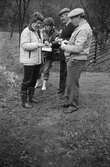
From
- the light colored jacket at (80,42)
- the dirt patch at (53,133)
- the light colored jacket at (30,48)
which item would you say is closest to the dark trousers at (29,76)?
the light colored jacket at (30,48)

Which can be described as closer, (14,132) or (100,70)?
(14,132)

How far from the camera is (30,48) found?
4.46 meters

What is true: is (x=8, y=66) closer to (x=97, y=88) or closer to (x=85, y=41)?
(x=97, y=88)

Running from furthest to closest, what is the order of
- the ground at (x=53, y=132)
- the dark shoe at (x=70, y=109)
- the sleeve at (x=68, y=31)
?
the dark shoe at (x=70, y=109), the sleeve at (x=68, y=31), the ground at (x=53, y=132)

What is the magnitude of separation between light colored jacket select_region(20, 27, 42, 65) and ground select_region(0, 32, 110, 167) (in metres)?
0.89

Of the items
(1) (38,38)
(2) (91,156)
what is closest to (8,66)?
(1) (38,38)

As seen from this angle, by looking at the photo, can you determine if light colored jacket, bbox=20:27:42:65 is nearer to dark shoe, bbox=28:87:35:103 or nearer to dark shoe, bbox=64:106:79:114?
dark shoe, bbox=28:87:35:103

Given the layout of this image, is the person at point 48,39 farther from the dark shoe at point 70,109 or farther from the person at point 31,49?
the dark shoe at point 70,109

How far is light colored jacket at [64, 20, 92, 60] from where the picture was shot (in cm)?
418

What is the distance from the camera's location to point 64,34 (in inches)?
189

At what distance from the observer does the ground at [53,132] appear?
12.0 ft

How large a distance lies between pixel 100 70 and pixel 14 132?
19.5 feet

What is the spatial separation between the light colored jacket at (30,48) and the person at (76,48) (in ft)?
1.55

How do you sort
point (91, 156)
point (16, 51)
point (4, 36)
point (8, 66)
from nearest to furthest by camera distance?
point (91, 156) < point (8, 66) < point (16, 51) < point (4, 36)
